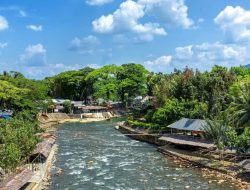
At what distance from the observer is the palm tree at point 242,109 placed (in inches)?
1993

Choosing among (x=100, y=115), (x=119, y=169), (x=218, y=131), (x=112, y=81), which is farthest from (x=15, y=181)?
(x=112, y=81)

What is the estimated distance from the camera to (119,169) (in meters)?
49.7

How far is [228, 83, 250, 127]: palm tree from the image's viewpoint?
166ft

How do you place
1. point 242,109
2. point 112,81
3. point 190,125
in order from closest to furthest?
point 242,109
point 190,125
point 112,81

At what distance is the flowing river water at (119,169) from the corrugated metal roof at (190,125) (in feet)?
18.1

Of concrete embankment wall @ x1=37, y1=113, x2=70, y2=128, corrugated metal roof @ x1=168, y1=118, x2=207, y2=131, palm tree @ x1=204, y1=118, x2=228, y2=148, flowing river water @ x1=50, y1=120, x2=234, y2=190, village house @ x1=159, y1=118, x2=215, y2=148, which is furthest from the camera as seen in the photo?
concrete embankment wall @ x1=37, y1=113, x2=70, y2=128

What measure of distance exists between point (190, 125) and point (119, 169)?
57.3 feet

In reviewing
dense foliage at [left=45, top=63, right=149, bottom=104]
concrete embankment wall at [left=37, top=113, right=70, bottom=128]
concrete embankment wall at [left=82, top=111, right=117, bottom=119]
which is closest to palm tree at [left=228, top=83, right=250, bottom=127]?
concrete embankment wall at [left=37, top=113, right=70, bottom=128]

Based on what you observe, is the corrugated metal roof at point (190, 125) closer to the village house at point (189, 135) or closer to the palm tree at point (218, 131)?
the village house at point (189, 135)

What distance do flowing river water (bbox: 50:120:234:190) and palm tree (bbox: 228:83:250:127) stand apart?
9339mm

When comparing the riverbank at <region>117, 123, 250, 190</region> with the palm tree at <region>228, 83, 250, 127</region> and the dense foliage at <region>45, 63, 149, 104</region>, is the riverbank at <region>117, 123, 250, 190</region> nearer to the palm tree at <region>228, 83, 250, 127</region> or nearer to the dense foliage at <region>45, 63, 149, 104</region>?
the palm tree at <region>228, 83, 250, 127</region>

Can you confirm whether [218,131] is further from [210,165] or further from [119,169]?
[119,169]

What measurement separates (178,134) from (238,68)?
50.3 meters

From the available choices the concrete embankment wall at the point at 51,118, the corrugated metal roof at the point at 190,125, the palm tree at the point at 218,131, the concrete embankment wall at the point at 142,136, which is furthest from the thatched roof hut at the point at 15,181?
the concrete embankment wall at the point at 51,118
